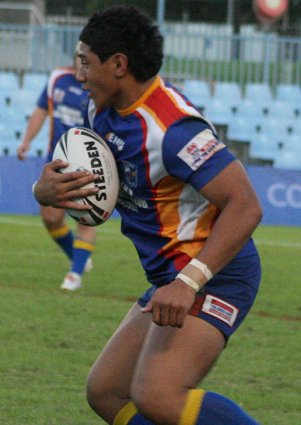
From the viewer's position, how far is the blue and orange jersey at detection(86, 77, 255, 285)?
4.15m

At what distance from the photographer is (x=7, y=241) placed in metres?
14.1

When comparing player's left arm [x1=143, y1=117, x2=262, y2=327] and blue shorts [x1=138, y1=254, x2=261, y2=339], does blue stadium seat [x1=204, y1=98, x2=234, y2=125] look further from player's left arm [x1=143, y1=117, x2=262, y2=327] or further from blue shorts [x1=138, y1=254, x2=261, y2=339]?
player's left arm [x1=143, y1=117, x2=262, y2=327]

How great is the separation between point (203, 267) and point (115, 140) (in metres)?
0.68

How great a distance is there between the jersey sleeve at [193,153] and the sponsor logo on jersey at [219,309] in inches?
17.9

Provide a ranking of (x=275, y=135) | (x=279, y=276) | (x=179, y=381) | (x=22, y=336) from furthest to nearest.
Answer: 1. (x=275, y=135)
2. (x=279, y=276)
3. (x=22, y=336)
4. (x=179, y=381)

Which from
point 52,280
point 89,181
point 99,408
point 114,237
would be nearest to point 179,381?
point 99,408

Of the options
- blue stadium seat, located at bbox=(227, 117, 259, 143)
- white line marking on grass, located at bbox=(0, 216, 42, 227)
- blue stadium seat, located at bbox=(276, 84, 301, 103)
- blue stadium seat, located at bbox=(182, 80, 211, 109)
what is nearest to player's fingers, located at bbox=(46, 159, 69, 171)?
white line marking on grass, located at bbox=(0, 216, 42, 227)

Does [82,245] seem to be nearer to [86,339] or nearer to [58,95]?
[58,95]

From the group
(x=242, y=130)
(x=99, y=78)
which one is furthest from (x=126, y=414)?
(x=242, y=130)

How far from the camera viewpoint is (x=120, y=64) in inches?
170

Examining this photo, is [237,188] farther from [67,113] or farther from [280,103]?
[280,103]

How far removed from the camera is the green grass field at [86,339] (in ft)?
19.4

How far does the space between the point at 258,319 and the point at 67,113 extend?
9.33ft

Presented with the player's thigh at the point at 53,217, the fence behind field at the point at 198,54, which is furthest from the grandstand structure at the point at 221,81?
the player's thigh at the point at 53,217
